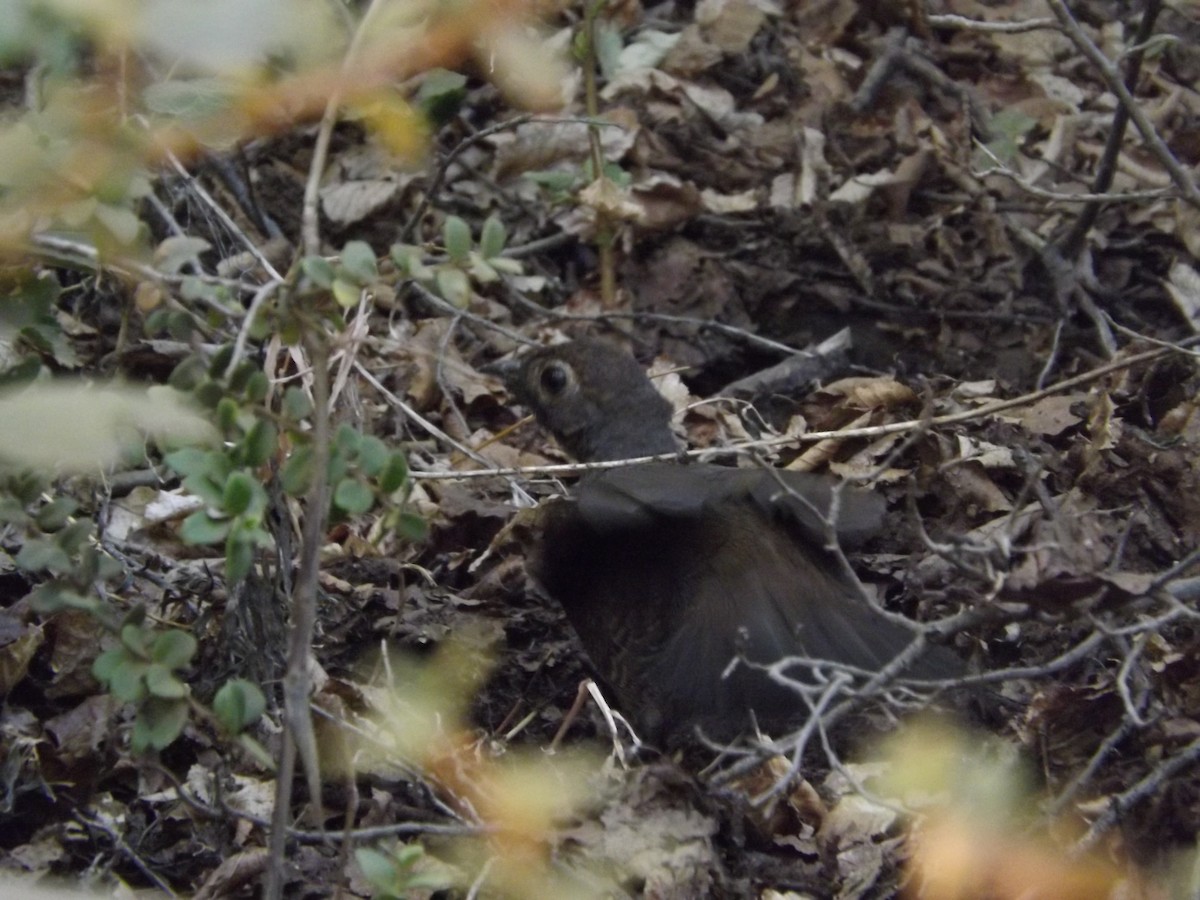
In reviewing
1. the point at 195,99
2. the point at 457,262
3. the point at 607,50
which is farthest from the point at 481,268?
the point at 607,50

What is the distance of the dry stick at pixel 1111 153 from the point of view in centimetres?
511

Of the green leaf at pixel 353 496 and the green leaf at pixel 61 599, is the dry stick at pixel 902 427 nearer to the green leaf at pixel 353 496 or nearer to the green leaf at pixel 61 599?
the green leaf at pixel 353 496

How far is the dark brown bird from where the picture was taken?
3.76 metres

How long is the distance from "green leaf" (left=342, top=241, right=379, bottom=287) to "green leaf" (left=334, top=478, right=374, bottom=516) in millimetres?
349

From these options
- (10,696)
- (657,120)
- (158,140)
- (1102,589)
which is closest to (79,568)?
(158,140)

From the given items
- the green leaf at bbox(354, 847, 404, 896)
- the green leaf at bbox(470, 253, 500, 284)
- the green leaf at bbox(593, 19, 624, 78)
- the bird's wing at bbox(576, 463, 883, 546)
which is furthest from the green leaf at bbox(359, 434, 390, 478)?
the green leaf at bbox(593, 19, 624, 78)

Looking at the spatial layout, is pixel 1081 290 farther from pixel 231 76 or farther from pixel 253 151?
pixel 231 76

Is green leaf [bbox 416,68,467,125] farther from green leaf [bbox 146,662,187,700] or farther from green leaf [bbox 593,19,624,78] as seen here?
green leaf [bbox 593,19,624,78]

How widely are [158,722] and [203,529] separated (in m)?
0.41

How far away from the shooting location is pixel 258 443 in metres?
2.46

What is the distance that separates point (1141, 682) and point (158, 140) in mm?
2560

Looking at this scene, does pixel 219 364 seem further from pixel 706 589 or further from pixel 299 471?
pixel 706 589

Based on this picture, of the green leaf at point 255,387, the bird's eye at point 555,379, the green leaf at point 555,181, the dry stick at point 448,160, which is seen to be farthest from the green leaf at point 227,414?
the green leaf at point 555,181

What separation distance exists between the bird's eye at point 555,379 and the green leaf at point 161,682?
2.43 m
